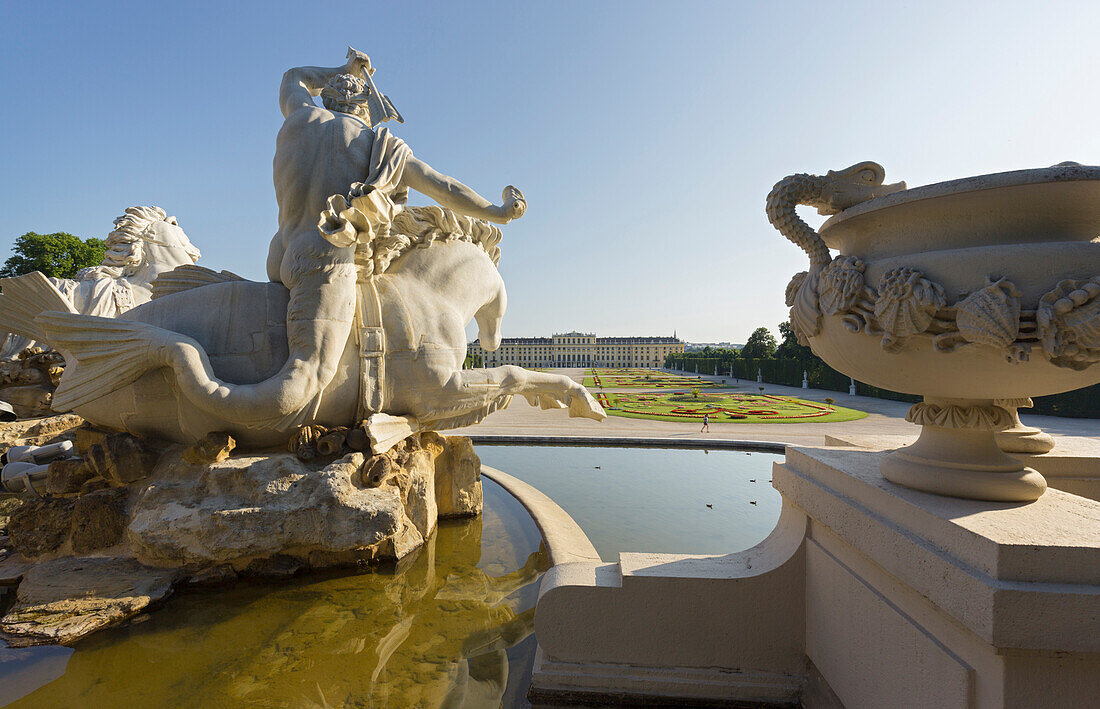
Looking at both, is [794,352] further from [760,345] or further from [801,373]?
[760,345]

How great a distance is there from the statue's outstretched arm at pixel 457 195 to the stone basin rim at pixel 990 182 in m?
2.92

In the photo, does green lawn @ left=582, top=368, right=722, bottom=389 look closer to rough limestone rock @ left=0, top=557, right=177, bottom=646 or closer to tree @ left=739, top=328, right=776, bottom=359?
tree @ left=739, top=328, right=776, bottom=359

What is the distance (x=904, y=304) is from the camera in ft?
5.45

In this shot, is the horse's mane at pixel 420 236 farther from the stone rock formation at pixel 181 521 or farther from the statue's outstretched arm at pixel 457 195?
the stone rock formation at pixel 181 521

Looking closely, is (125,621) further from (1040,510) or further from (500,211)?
(1040,510)

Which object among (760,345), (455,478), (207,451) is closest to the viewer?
(207,451)

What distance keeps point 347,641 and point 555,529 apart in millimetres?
1903

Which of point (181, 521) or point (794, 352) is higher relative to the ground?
point (794, 352)

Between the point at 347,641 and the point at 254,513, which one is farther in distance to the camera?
the point at 254,513

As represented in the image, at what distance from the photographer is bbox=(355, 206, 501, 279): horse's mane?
3746mm

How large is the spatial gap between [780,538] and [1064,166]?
193cm

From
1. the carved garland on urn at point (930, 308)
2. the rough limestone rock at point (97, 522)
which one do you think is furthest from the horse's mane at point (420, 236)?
the carved garland on urn at point (930, 308)

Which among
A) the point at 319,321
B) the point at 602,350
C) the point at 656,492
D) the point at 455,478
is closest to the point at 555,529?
the point at 455,478

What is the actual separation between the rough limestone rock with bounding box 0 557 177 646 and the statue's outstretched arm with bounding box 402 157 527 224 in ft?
10.8
